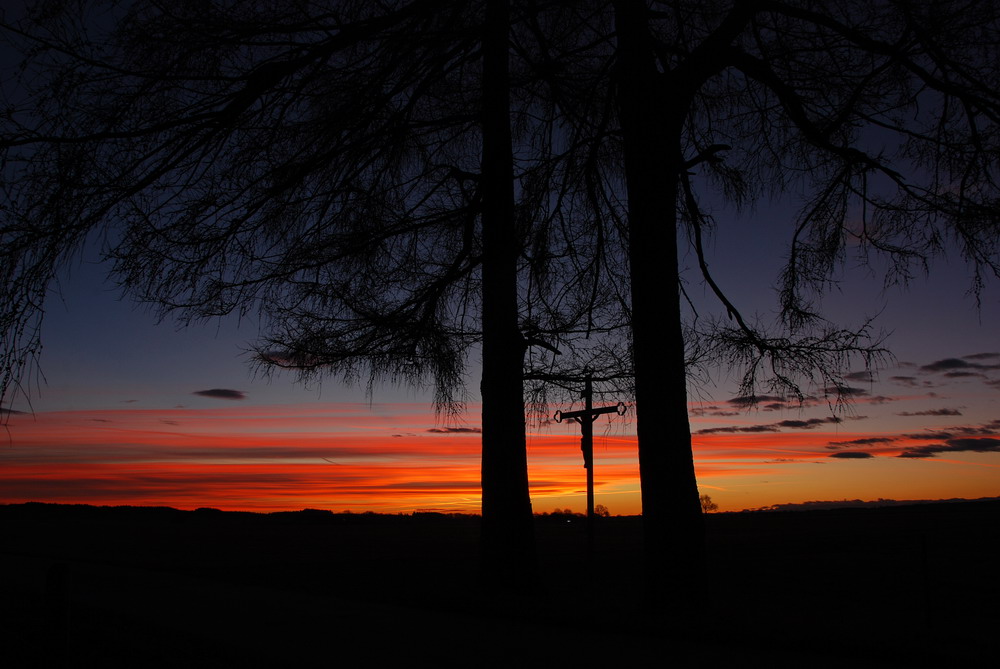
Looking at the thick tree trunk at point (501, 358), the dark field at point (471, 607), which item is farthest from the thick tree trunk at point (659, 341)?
the thick tree trunk at point (501, 358)

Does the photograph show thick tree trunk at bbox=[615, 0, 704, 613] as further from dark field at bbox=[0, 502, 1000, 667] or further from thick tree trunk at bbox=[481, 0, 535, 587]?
thick tree trunk at bbox=[481, 0, 535, 587]

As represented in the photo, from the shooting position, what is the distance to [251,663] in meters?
6.13

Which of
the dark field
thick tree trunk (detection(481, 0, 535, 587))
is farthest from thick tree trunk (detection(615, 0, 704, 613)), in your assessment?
thick tree trunk (detection(481, 0, 535, 587))

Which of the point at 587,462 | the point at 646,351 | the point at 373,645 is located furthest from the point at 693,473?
the point at 373,645

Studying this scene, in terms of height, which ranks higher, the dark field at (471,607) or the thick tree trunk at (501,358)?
the thick tree trunk at (501,358)

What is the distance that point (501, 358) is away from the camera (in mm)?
10312

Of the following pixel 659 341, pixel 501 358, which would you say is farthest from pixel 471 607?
pixel 659 341

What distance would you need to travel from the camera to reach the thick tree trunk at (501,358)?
1009 cm

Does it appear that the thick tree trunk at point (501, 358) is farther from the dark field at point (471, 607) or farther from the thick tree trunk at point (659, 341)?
the thick tree trunk at point (659, 341)

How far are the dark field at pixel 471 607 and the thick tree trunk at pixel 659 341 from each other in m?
0.63

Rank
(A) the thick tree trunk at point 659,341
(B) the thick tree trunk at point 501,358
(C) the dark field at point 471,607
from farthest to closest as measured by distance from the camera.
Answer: (B) the thick tree trunk at point 501,358 < (A) the thick tree trunk at point 659,341 < (C) the dark field at point 471,607

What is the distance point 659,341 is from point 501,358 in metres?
2.50

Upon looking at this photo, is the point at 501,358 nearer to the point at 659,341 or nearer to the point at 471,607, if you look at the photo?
the point at 659,341

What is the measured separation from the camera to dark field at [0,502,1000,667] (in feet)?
20.8
